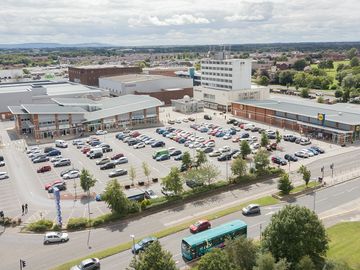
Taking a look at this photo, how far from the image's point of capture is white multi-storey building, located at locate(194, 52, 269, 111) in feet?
352

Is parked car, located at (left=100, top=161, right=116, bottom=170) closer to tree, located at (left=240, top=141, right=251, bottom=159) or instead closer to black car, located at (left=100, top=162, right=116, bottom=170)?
black car, located at (left=100, top=162, right=116, bottom=170)

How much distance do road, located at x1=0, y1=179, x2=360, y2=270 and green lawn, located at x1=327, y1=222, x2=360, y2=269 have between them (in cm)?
427

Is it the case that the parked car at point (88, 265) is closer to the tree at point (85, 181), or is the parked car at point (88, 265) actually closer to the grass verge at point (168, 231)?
the grass verge at point (168, 231)

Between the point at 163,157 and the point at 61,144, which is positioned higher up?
the point at 163,157

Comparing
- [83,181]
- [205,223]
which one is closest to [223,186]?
[205,223]

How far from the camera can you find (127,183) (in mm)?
53906

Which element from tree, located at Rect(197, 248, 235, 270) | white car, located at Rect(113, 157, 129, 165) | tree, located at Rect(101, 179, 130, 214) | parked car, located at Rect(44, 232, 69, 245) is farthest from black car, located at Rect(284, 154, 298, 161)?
parked car, located at Rect(44, 232, 69, 245)

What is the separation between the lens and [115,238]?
38375 millimetres

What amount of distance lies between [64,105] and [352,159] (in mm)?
64515

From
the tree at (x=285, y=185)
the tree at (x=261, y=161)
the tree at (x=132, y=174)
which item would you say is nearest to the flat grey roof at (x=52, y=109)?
the tree at (x=132, y=174)

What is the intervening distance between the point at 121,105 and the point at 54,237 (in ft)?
194

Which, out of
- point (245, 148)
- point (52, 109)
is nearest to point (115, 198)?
point (245, 148)

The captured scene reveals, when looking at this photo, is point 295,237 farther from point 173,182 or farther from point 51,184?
point 51,184

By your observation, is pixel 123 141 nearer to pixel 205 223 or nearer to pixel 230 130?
pixel 230 130
